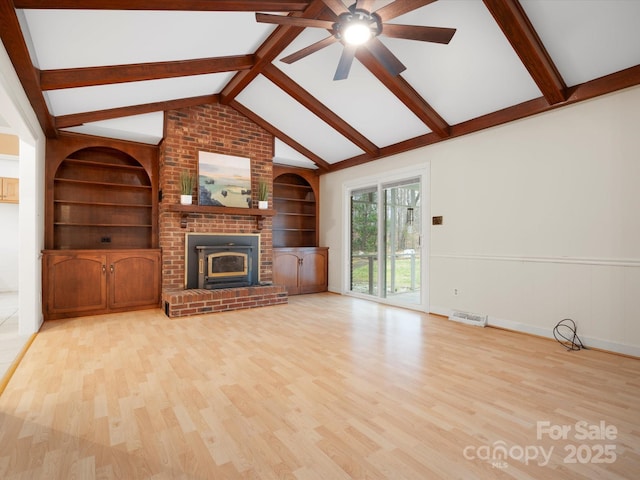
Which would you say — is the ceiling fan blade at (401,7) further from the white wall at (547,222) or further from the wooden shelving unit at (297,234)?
the wooden shelving unit at (297,234)

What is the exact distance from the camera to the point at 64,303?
14.7 ft

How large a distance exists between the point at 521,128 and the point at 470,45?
47.5 inches

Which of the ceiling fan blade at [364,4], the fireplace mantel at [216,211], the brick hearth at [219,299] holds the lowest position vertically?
the brick hearth at [219,299]

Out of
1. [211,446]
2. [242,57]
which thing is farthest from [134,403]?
[242,57]

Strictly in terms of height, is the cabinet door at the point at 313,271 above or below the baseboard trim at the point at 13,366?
above

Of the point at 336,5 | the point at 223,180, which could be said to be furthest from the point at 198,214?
the point at 336,5

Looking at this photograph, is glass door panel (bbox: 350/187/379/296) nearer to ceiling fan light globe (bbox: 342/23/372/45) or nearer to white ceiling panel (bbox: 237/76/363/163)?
white ceiling panel (bbox: 237/76/363/163)

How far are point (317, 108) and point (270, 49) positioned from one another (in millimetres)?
1261

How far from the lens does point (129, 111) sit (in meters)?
4.68

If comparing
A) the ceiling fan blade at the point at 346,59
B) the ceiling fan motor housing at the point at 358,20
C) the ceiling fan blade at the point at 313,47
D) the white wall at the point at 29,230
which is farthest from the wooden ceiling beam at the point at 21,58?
the ceiling fan blade at the point at 346,59

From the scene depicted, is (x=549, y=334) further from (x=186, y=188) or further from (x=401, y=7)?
(x=186, y=188)

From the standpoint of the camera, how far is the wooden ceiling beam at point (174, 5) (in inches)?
89.6

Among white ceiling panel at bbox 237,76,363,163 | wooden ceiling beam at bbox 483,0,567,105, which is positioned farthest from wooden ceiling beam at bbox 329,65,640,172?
white ceiling panel at bbox 237,76,363,163

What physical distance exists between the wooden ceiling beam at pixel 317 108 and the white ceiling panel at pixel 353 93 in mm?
66
